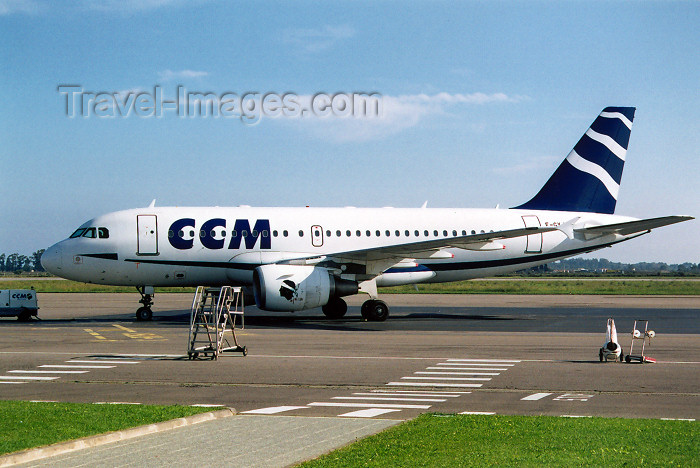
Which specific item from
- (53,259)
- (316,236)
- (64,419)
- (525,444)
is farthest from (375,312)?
(525,444)

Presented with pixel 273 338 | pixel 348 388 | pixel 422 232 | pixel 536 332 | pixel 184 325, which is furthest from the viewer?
pixel 422 232

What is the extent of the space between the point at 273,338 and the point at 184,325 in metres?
6.45

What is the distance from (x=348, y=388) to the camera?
49.9 ft

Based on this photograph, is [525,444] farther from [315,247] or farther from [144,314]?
[144,314]

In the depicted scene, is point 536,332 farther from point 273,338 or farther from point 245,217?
point 245,217

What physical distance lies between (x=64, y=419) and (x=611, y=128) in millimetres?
33164

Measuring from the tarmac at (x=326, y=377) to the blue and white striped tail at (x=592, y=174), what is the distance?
8.47 m

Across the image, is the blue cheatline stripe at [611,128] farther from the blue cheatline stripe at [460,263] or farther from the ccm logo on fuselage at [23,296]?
the ccm logo on fuselage at [23,296]

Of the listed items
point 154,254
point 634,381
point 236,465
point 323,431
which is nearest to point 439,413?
point 323,431

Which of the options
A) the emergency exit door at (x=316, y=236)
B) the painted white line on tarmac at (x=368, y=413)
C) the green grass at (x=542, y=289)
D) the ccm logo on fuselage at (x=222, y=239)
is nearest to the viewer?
the painted white line on tarmac at (x=368, y=413)

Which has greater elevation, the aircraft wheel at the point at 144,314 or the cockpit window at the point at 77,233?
the cockpit window at the point at 77,233

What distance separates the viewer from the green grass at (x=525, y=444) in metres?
8.66

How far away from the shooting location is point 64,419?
1109cm

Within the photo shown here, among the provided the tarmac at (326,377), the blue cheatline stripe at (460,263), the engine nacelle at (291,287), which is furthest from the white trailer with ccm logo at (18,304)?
the engine nacelle at (291,287)
